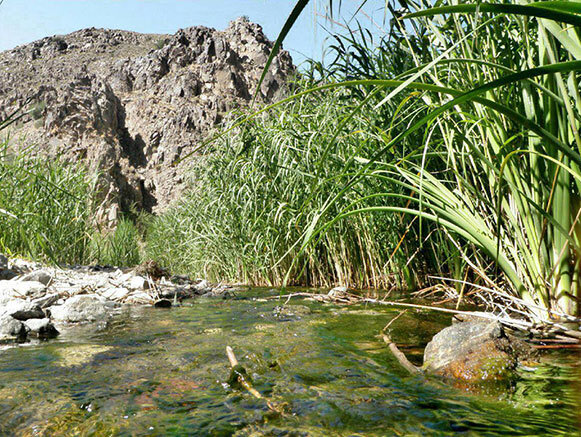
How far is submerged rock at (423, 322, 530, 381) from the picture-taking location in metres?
1.11

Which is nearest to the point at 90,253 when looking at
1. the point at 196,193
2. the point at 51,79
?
the point at 196,193

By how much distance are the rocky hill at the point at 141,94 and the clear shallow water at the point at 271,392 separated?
24689 millimetres

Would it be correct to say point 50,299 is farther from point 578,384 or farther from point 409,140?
point 578,384

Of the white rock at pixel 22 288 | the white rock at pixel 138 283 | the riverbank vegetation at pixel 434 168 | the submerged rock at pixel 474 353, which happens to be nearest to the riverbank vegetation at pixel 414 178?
the riverbank vegetation at pixel 434 168

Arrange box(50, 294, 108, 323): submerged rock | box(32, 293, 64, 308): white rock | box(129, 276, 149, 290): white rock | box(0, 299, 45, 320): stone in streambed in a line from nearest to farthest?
1. box(0, 299, 45, 320): stone in streambed
2. box(50, 294, 108, 323): submerged rock
3. box(32, 293, 64, 308): white rock
4. box(129, 276, 149, 290): white rock

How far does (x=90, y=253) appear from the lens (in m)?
6.27

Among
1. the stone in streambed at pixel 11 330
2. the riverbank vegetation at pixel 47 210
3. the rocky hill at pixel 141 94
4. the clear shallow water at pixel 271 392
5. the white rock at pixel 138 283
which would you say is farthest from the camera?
the rocky hill at pixel 141 94

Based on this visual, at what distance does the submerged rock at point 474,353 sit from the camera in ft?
3.64

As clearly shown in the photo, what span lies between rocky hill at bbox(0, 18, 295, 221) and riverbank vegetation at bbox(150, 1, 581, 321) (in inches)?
873

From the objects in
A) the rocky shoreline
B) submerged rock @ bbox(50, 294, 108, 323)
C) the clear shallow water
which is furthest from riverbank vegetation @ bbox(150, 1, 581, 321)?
submerged rock @ bbox(50, 294, 108, 323)

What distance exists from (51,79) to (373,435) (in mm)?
38333

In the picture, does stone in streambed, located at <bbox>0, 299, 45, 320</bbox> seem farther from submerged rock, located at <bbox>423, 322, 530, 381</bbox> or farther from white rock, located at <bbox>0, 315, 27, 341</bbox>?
submerged rock, located at <bbox>423, 322, 530, 381</bbox>

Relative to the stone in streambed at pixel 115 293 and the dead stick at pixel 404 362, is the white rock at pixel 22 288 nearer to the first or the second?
the stone in streambed at pixel 115 293

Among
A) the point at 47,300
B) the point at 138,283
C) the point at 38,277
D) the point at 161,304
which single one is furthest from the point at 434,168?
the point at 38,277
